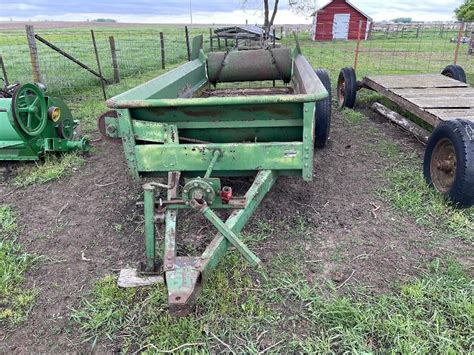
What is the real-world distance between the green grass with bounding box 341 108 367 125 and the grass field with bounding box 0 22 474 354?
1820 millimetres

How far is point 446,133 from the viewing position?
3059 mm

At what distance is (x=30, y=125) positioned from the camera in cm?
390

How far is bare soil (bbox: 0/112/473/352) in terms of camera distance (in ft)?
7.64

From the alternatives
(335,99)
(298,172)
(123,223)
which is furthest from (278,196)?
(335,99)

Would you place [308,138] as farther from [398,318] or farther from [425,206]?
[425,206]

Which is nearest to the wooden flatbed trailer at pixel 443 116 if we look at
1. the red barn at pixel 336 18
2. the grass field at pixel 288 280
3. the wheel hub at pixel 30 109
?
the grass field at pixel 288 280

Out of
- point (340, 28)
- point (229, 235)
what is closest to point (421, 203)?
point (229, 235)

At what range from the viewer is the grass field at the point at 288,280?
6.53ft

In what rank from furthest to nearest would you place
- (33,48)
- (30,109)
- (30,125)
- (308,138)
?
(33,48)
(30,125)
(30,109)
(308,138)

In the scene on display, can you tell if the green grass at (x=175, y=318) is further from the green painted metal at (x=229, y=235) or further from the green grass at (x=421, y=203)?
the green grass at (x=421, y=203)

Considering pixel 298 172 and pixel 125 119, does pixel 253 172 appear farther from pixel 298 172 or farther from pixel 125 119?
pixel 125 119

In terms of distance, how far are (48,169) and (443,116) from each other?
400 cm

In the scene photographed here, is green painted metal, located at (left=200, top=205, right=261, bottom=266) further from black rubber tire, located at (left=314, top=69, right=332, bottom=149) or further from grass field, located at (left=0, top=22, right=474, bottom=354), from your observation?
black rubber tire, located at (left=314, top=69, right=332, bottom=149)

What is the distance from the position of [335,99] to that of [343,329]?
18.2ft
